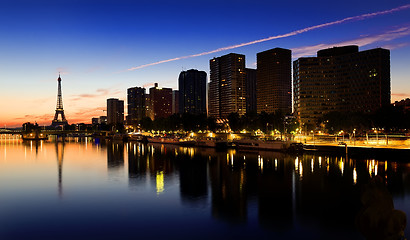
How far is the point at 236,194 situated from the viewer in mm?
35188

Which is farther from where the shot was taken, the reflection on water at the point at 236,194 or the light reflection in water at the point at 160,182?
the light reflection in water at the point at 160,182

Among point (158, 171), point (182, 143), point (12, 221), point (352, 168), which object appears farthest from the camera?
point (182, 143)

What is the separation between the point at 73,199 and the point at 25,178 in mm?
22802

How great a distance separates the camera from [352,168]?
173 feet

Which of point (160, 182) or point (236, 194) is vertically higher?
point (236, 194)

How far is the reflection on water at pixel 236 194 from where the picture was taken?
24094 millimetres

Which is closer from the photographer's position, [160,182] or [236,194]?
[236,194]

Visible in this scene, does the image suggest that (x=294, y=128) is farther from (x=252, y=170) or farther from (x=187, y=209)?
(x=187, y=209)

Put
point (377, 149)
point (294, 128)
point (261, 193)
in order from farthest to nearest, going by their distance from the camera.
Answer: point (294, 128), point (377, 149), point (261, 193)

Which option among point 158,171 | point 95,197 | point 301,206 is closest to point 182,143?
point 158,171

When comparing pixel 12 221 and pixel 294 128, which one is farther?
pixel 294 128

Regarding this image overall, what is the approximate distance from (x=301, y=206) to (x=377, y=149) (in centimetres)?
4444

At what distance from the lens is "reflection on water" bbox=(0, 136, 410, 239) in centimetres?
2409

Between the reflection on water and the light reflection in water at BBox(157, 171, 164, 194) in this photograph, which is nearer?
the reflection on water
